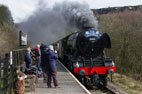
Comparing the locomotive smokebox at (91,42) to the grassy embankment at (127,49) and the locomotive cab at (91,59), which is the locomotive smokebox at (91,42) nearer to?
the locomotive cab at (91,59)

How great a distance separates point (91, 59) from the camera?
13188 millimetres

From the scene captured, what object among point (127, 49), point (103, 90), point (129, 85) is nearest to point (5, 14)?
point (127, 49)

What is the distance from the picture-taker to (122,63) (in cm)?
2156

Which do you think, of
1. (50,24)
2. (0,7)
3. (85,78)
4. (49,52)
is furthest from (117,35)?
(0,7)

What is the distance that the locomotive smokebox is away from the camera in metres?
13.2

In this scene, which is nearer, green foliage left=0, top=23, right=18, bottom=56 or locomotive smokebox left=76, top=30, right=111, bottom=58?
locomotive smokebox left=76, top=30, right=111, bottom=58

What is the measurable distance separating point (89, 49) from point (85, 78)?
165 centimetres

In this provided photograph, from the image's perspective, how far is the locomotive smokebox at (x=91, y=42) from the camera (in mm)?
13180

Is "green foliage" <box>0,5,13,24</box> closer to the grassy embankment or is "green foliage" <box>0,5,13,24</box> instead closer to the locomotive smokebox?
the grassy embankment

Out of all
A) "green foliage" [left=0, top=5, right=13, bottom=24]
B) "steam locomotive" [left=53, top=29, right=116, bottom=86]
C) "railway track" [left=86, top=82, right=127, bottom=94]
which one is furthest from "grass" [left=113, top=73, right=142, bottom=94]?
"green foliage" [left=0, top=5, right=13, bottom=24]

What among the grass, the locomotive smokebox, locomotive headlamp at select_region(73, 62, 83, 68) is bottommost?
the grass

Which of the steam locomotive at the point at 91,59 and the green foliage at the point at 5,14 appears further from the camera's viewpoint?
the green foliage at the point at 5,14

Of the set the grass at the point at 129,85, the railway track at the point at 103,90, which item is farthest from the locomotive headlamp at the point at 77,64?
the grass at the point at 129,85

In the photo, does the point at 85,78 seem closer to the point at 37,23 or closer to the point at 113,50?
the point at 113,50
